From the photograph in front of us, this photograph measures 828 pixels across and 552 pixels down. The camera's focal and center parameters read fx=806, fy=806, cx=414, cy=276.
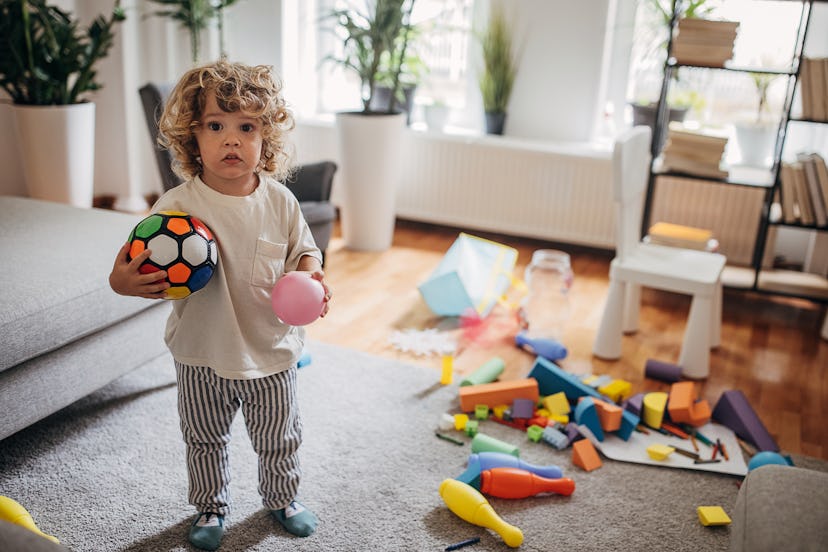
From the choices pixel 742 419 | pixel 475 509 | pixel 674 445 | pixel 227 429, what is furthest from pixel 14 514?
pixel 742 419

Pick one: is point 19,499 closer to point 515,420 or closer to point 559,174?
point 515,420

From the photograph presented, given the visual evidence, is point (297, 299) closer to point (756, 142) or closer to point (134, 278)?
point (134, 278)

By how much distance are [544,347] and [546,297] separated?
0.60m

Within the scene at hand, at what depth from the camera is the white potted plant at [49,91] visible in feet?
11.8

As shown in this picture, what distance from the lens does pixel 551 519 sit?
1.98 metres

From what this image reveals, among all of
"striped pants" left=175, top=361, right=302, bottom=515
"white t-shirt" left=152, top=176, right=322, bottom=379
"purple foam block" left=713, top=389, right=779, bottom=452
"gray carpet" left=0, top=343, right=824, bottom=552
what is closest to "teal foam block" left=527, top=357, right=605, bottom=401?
"gray carpet" left=0, top=343, right=824, bottom=552

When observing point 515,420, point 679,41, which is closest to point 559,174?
point 679,41

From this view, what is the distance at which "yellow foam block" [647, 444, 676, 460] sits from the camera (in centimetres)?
227

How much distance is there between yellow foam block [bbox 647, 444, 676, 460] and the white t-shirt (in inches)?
45.1

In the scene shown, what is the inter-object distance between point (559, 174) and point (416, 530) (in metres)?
2.56

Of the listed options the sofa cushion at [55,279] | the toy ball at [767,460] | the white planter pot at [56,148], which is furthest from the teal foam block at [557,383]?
the white planter pot at [56,148]

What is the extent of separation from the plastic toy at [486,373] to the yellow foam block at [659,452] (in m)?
0.57

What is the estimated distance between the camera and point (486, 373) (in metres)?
2.66

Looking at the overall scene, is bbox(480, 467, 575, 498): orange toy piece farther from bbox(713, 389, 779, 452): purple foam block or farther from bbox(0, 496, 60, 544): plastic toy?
bbox(0, 496, 60, 544): plastic toy
